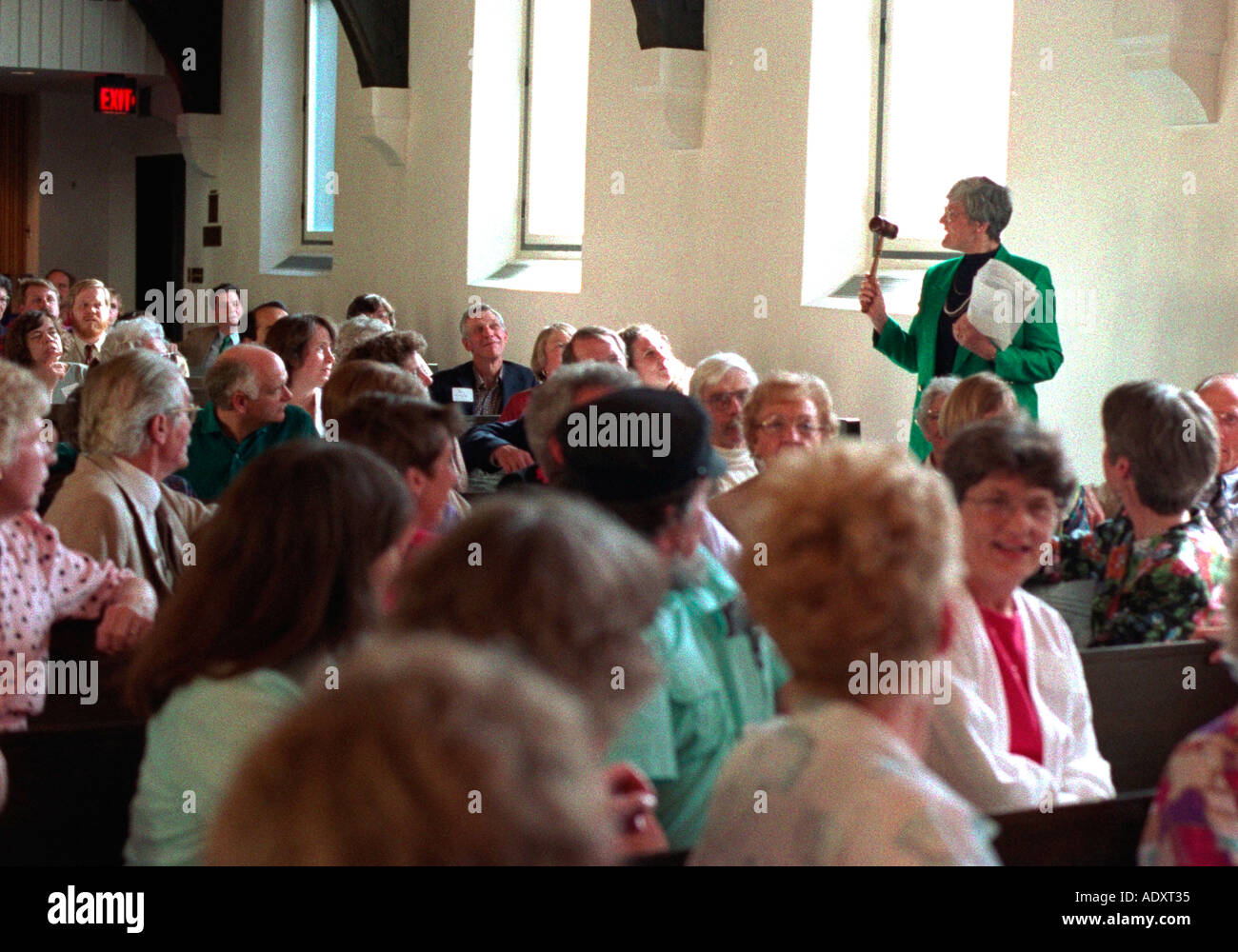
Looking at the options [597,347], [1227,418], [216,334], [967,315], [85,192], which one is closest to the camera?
[1227,418]

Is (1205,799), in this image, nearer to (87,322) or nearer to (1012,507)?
(1012,507)

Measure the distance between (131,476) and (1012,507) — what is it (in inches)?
76.8

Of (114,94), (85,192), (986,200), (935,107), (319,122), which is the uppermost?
(114,94)

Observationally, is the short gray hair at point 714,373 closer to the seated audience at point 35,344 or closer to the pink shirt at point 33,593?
the pink shirt at point 33,593

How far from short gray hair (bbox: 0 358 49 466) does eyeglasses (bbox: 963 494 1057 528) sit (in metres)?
1.59

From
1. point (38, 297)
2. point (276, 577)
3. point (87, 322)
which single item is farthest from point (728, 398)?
point (38, 297)

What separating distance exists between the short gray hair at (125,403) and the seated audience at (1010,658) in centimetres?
181

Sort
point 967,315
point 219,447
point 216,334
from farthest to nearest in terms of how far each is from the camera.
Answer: point 216,334, point 967,315, point 219,447

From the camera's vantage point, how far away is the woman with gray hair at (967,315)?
5.37 metres

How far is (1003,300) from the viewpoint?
17.5 ft

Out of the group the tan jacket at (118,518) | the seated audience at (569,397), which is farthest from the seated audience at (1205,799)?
the tan jacket at (118,518)

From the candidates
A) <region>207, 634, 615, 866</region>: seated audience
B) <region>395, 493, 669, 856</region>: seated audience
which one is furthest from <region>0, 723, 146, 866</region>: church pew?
<region>207, 634, 615, 866</region>: seated audience
